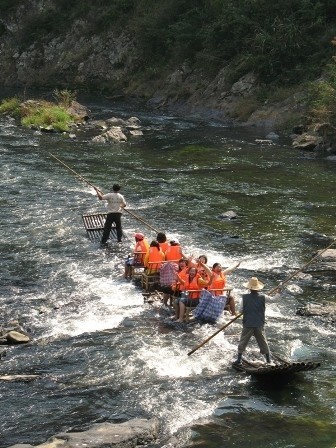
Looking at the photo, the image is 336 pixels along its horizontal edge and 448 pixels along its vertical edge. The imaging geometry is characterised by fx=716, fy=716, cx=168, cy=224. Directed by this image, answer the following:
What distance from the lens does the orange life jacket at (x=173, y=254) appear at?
60.6 ft

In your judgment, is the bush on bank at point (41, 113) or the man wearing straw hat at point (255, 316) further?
the bush on bank at point (41, 113)

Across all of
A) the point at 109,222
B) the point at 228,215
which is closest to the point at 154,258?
the point at 109,222

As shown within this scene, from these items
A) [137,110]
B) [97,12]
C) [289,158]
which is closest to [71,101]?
[137,110]

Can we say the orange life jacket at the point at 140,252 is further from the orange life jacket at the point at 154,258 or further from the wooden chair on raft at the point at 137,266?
the orange life jacket at the point at 154,258

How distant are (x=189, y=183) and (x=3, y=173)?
8139 mm

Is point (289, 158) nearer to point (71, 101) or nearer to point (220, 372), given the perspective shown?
point (71, 101)

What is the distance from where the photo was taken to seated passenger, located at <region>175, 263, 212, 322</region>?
16.6 meters

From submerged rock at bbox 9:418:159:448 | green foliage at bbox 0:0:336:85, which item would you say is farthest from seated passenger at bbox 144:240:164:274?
green foliage at bbox 0:0:336:85

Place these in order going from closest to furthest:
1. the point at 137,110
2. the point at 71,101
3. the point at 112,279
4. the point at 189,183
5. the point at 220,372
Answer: the point at 220,372 < the point at 112,279 < the point at 189,183 < the point at 71,101 < the point at 137,110

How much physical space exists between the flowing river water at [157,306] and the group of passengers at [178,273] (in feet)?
1.98

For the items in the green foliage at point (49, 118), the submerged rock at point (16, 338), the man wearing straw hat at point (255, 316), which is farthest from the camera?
the green foliage at point (49, 118)

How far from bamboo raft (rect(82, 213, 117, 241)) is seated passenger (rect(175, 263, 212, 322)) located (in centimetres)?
668

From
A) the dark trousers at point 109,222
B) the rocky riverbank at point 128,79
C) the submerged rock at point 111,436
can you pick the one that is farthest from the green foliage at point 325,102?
the submerged rock at point 111,436

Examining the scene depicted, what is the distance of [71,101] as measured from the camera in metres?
50.6
